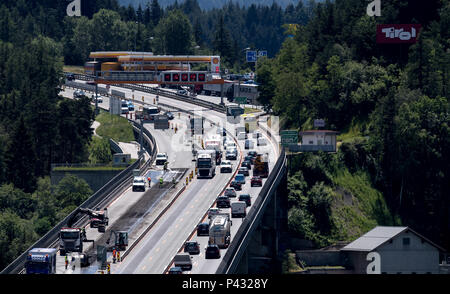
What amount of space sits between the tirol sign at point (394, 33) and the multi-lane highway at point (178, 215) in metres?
27.5

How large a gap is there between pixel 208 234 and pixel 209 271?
14145mm

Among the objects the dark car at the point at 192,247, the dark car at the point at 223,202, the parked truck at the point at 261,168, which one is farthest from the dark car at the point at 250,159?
the dark car at the point at 192,247

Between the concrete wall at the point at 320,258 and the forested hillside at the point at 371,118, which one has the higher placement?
the forested hillside at the point at 371,118

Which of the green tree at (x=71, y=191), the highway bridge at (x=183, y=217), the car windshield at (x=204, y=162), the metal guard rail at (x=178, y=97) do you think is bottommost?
the green tree at (x=71, y=191)

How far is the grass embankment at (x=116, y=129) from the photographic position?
15188cm

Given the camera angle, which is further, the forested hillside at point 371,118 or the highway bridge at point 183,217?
the forested hillside at point 371,118

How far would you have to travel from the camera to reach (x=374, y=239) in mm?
99125

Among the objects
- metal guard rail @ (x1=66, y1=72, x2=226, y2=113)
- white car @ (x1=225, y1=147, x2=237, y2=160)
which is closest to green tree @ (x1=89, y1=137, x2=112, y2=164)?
white car @ (x1=225, y1=147, x2=237, y2=160)

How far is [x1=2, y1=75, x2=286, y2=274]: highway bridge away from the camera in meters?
72.1

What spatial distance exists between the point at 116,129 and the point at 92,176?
37.7m

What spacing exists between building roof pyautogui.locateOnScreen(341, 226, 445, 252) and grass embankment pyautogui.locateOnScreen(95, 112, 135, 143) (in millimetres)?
59492

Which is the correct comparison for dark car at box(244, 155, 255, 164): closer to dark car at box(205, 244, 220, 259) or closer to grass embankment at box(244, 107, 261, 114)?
dark car at box(205, 244, 220, 259)

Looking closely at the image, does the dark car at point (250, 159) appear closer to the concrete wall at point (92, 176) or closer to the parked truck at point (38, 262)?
the concrete wall at point (92, 176)

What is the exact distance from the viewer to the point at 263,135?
138 meters
